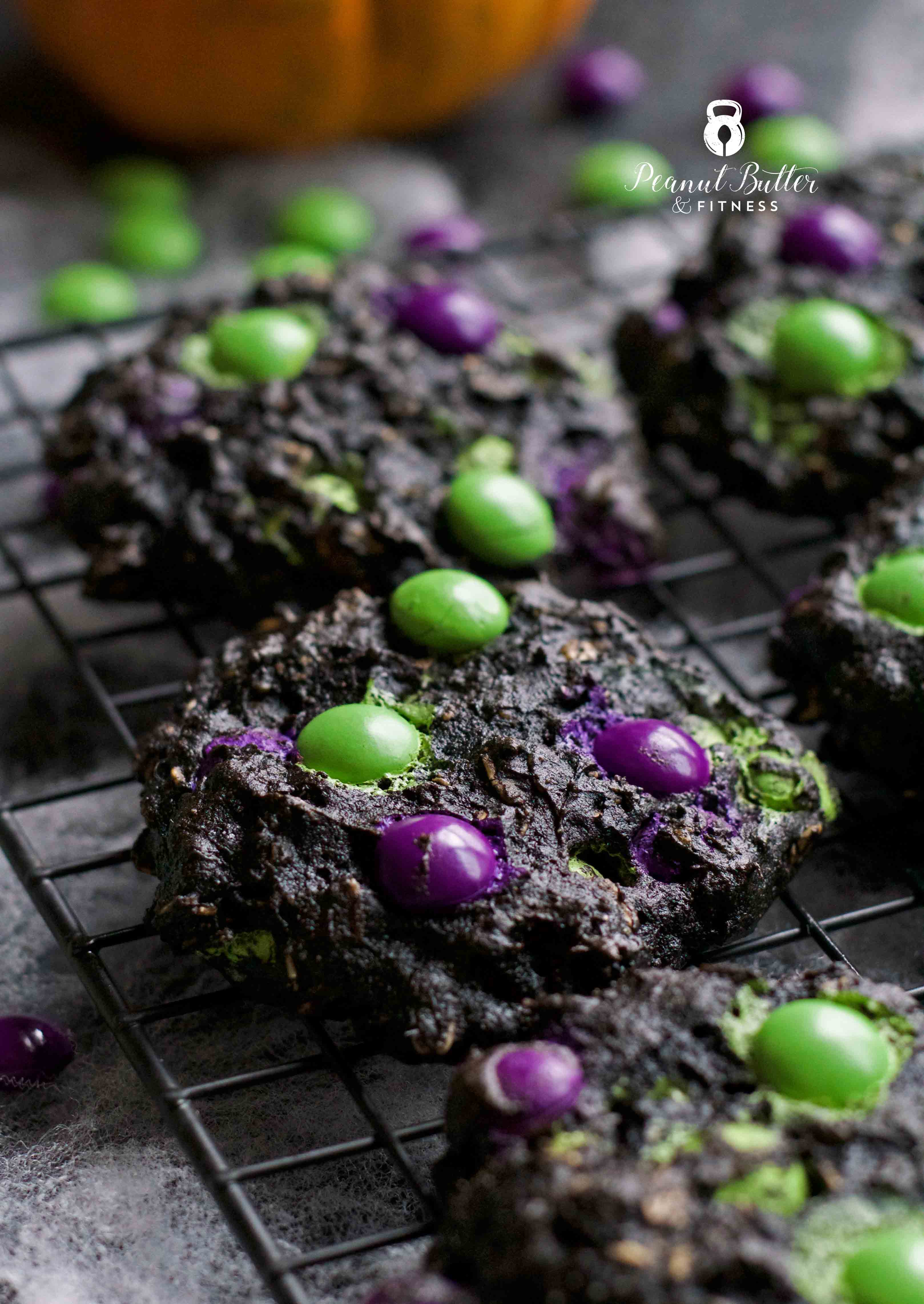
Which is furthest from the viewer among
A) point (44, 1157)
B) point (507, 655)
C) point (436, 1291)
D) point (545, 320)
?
point (545, 320)

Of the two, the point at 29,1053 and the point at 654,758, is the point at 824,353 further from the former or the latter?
the point at 29,1053

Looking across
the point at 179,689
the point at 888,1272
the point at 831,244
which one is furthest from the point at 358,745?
the point at 831,244

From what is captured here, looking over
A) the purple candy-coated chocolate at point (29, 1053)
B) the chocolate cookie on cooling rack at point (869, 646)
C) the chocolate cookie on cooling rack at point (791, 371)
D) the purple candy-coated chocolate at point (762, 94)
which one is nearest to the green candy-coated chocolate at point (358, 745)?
the purple candy-coated chocolate at point (29, 1053)

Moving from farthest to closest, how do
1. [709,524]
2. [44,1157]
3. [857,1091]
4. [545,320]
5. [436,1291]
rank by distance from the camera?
[545,320] < [709,524] < [44,1157] < [857,1091] < [436,1291]

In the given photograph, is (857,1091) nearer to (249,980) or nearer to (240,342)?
(249,980)

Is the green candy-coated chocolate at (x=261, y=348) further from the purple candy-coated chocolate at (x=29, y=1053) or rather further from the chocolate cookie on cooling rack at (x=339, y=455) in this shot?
the purple candy-coated chocolate at (x=29, y=1053)

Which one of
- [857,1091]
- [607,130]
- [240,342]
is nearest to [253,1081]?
[857,1091]
